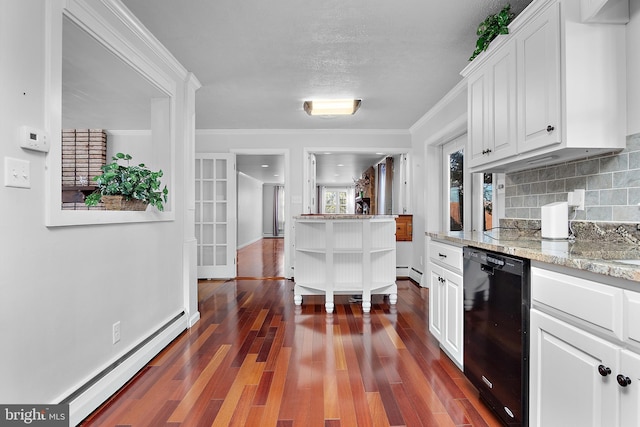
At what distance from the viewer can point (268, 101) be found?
375cm

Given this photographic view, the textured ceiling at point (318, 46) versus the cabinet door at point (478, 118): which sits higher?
the textured ceiling at point (318, 46)

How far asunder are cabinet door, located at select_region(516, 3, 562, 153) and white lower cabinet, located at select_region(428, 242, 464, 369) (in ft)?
2.56

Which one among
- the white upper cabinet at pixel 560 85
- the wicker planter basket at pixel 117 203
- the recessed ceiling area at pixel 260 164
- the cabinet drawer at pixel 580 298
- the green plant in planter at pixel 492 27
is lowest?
the cabinet drawer at pixel 580 298

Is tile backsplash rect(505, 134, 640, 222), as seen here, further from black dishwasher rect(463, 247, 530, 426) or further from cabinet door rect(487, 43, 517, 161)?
black dishwasher rect(463, 247, 530, 426)

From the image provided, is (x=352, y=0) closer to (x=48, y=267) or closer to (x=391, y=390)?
Answer: (x=48, y=267)

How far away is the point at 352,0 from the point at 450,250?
5.59 feet

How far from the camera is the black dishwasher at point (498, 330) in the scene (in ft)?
4.57

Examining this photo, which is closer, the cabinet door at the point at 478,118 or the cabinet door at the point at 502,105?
the cabinet door at the point at 502,105

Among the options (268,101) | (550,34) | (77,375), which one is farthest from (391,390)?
(268,101)

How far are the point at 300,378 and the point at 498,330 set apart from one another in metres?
1.19

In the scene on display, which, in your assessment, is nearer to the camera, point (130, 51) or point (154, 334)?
point (130, 51)

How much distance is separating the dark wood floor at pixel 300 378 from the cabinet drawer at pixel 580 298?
2.59 ft

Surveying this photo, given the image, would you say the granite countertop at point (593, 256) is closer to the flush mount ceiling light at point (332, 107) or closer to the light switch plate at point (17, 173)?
the light switch plate at point (17, 173)

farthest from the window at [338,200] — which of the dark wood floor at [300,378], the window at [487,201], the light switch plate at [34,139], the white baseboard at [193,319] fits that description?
the light switch plate at [34,139]
